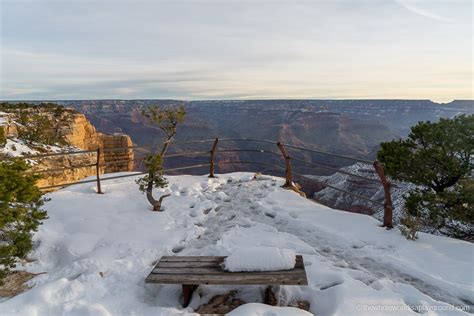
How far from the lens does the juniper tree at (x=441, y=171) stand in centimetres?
665

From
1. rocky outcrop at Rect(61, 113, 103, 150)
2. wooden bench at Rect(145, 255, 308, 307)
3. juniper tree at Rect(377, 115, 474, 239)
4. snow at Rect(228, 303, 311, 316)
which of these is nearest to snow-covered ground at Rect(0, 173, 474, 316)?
snow at Rect(228, 303, 311, 316)

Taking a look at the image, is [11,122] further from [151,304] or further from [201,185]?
[151,304]

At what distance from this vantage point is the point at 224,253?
5434 mm

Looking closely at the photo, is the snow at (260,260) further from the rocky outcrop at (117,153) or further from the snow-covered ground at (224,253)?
the rocky outcrop at (117,153)

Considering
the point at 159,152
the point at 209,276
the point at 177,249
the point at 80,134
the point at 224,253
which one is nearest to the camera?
the point at 209,276

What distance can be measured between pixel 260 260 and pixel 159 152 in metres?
4.31

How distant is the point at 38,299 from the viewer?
4.02m

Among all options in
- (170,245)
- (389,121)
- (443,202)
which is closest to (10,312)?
(170,245)

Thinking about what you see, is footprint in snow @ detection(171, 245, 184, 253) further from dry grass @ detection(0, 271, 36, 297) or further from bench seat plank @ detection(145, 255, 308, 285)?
dry grass @ detection(0, 271, 36, 297)

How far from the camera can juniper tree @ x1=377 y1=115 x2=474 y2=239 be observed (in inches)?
262

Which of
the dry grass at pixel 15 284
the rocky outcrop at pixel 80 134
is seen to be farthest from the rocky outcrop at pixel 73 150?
the dry grass at pixel 15 284

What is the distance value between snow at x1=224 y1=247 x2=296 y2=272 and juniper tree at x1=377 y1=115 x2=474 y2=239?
337cm

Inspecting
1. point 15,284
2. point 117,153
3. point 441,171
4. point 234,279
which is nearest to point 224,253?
point 234,279

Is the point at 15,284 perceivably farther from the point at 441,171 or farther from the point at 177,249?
the point at 441,171
